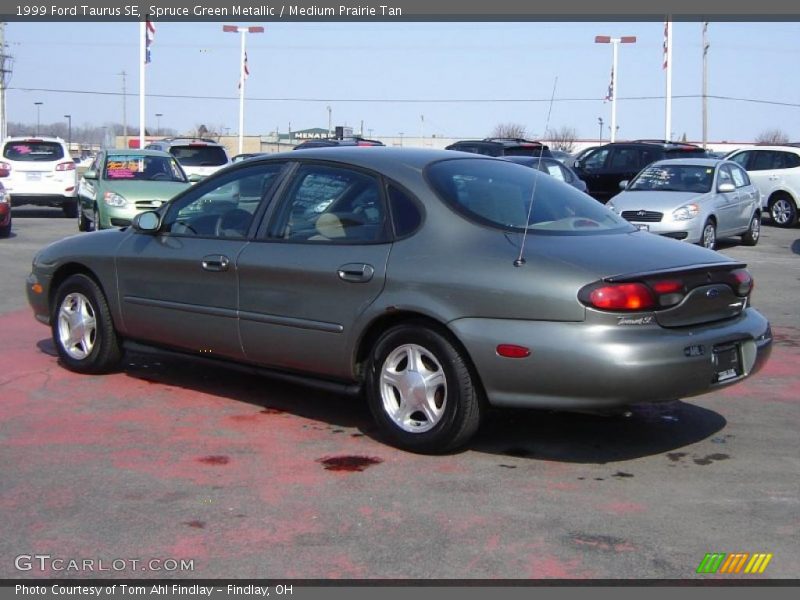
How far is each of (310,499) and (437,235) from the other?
1571mm

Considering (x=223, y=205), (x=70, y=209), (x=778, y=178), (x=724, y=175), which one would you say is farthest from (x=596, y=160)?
(x=223, y=205)

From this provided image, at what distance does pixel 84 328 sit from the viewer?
7.21 m

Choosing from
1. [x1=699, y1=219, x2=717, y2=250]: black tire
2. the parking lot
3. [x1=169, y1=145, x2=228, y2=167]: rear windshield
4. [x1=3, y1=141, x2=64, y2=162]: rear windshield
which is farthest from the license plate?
[x1=169, y1=145, x2=228, y2=167]: rear windshield

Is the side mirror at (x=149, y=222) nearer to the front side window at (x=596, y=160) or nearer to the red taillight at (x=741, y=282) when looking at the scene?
the red taillight at (x=741, y=282)

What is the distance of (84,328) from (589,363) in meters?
3.85

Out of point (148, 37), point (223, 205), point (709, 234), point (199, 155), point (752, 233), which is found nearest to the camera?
point (223, 205)

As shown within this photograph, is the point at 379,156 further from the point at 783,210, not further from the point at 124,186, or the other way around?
the point at 783,210

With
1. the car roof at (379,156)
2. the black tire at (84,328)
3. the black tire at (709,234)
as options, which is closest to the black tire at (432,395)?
the car roof at (379,156)

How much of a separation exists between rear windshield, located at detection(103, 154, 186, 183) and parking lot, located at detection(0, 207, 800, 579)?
10.3m

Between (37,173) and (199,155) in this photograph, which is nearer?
(37,173)

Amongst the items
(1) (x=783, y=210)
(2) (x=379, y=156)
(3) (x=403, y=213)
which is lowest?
(1) (x=783, y=210)

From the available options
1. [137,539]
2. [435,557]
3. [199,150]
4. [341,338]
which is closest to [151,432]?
[341,338]

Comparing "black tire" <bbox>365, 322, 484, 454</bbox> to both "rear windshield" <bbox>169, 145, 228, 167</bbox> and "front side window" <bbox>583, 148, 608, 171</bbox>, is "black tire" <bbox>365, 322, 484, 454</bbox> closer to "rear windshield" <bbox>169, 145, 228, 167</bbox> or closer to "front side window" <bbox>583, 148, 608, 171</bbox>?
"front side window" <bbox>583, 148, 608, 171</bbox>

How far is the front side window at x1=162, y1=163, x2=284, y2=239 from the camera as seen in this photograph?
6371mm
